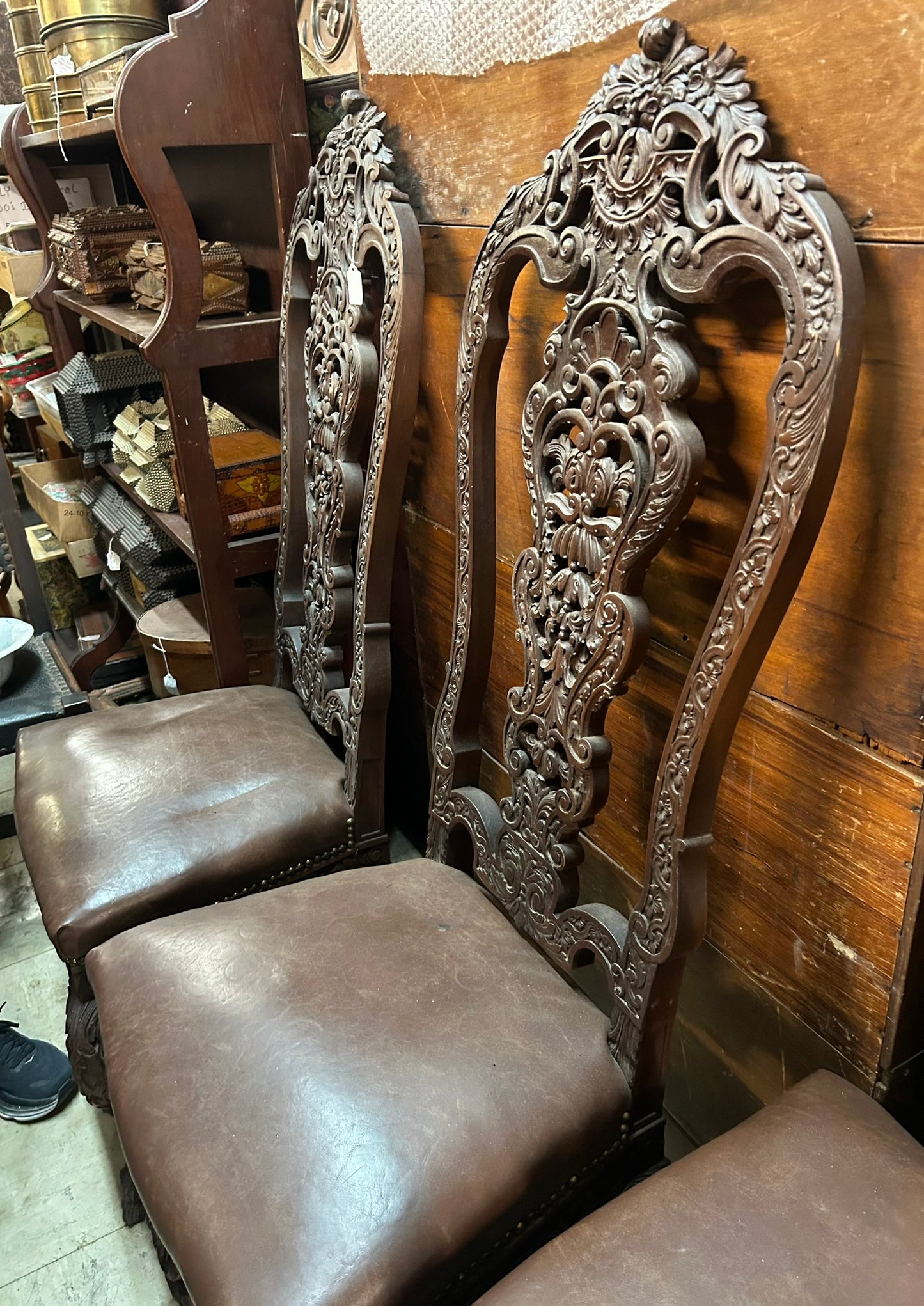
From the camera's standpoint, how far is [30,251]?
2641 millimetres

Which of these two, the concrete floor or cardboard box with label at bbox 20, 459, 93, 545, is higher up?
cardboard box with label at bbox 20, 459, 93, 545

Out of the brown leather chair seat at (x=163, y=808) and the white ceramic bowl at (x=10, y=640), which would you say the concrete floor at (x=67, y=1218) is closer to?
the brown leather chair seat at (x=163, y=808)

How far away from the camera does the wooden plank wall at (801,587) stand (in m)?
0.65

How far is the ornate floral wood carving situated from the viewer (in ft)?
2.06

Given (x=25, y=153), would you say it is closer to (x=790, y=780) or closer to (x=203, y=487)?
(x=203, y=487)

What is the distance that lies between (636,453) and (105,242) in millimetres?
1578

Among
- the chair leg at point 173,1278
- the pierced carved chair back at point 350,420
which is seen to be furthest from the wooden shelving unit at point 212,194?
the chair leg at point 173,1278

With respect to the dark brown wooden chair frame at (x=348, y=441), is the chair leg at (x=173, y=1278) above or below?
below

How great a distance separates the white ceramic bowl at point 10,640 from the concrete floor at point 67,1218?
0.72m

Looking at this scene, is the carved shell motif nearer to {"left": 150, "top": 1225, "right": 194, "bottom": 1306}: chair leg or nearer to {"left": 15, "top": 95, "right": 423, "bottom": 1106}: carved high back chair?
{"left": 15, "top": 95, "right": 423, "bottom": 1106}: carved high back chair

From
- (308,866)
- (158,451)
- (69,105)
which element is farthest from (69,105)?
(308,866)

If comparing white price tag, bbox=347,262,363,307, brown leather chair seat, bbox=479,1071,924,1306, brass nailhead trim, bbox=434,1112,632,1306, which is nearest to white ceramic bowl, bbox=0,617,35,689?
white price tag, bbox=347,262,363,307

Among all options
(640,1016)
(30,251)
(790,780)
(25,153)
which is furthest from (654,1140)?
(30,251)

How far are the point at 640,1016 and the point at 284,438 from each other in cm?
100
